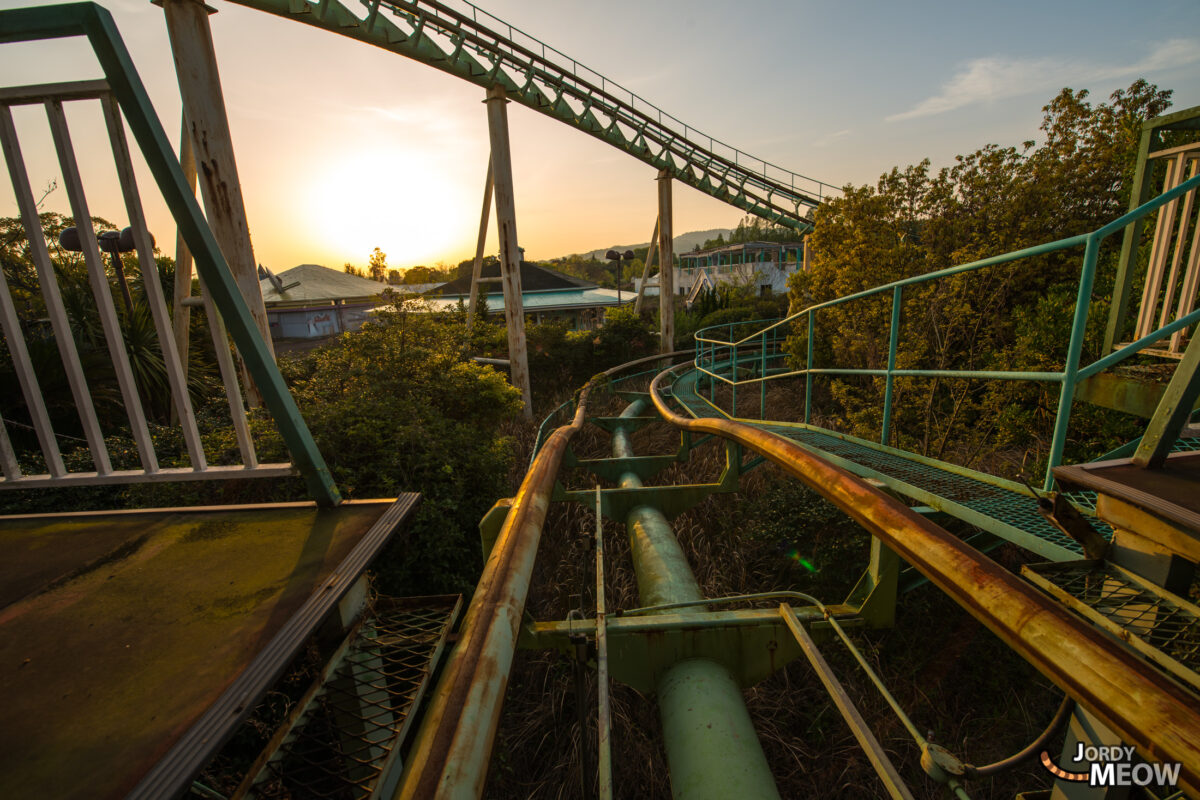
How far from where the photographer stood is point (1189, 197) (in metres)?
3.08

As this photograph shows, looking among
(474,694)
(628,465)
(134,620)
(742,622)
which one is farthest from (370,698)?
(628,465)

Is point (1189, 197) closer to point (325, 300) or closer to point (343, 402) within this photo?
point (343, 402)

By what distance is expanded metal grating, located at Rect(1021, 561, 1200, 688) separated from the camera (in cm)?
125

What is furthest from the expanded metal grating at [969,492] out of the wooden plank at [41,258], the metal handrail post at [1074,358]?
the wooden plank at [41,258]

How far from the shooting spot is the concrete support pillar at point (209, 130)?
15.2ft

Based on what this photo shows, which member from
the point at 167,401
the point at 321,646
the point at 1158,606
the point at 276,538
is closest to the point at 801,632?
the point at 1158,606

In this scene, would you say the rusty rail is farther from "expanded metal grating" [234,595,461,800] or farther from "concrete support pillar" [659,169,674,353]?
"concrete support pillar" [659,169,674,353]

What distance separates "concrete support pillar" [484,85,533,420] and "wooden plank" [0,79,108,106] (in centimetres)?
808

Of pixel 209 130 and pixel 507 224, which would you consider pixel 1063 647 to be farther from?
pixel 507 224

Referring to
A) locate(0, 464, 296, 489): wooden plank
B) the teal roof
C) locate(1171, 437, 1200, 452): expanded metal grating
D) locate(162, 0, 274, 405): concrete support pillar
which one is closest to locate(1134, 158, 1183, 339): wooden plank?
locate(1171, 437, 1200, 452): expanded metal grating

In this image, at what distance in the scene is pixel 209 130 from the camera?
15.6 ft

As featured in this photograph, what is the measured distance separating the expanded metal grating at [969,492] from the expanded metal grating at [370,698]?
223 centimetres

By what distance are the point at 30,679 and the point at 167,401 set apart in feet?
26.7

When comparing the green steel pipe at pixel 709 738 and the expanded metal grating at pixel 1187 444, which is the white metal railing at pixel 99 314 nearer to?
the green steel pipe at pixel 709 738
